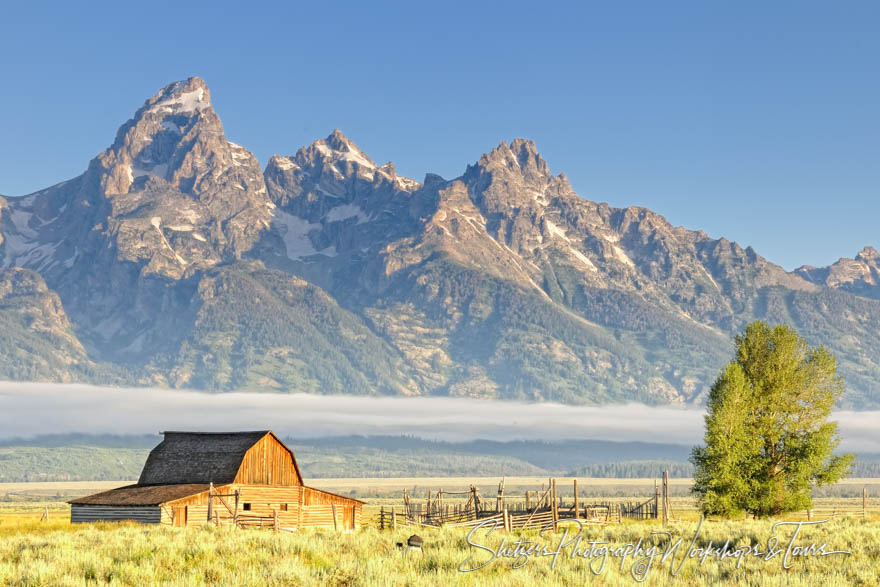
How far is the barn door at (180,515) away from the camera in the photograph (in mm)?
61969

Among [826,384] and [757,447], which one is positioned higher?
[826,384]

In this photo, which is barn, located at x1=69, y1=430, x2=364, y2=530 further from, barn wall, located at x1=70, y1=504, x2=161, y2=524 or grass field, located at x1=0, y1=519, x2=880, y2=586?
grass field, located at x1=0, y1=519, x2=880, y2=586

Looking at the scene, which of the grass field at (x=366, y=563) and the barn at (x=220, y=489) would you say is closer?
the grass field at (x=366, y=563)

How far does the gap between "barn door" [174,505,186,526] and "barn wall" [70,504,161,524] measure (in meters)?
1.21

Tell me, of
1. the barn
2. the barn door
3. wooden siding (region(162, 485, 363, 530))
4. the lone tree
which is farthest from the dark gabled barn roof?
the lone tree

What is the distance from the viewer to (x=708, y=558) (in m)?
26.7

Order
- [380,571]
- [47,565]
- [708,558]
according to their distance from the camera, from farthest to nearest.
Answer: [708,558] → [47,565] → [380,571]

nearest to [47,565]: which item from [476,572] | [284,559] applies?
[284,559]

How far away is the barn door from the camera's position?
62.0 meters

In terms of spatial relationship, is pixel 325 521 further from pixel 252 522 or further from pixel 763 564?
pixel 763 564

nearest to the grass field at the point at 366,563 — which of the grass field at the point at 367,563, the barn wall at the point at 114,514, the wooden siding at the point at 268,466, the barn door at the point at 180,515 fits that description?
the grass field at the point at 367,563

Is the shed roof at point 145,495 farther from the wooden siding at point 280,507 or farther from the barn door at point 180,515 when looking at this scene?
the wooden siding at point 280,507

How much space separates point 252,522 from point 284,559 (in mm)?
33882

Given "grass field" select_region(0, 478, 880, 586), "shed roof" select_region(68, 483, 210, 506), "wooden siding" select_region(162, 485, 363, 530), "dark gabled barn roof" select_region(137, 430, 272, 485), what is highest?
"dark gabled barn roof" select_region(137, 430, 272, 485)
